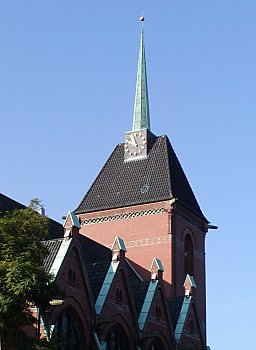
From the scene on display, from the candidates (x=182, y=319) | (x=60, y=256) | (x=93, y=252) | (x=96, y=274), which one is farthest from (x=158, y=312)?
(x=60, y=256)

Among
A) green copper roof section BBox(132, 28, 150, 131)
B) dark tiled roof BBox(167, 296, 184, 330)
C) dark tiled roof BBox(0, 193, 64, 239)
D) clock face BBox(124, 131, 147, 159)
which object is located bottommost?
dark tiled roof BBox(167, 296, 184, 330)

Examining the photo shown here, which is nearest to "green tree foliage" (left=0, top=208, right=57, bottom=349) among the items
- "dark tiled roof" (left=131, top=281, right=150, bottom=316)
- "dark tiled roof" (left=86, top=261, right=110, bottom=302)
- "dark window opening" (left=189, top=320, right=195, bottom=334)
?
"dark tiled roof" (left=86, top=261, right=110, bottom=302)

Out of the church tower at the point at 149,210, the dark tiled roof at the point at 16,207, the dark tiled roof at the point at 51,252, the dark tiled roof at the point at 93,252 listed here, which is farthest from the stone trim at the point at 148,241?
the dark tiled roof at the point at 51,252

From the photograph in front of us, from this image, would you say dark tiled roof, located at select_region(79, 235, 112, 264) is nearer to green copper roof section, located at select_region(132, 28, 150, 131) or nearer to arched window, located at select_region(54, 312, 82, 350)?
arched window, located at select_region(54, 312, 82, 350)

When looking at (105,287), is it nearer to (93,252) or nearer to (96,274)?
(96,274)

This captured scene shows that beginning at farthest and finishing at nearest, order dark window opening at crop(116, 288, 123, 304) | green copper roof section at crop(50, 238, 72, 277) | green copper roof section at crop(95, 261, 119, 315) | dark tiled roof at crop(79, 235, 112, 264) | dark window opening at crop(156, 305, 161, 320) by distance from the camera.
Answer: dark tiled roof at crop(79, 235, 112, 264) < dark window opening at crop(156, 305, 161, 320) < dark window opening at crop(116, 288, 123, 304) < green copper roof section at crop(95, 261, 119, 315) < green copper roof section at crop(50, 238, 72, 277)

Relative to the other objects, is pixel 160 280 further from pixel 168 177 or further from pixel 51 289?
pixel 51 289

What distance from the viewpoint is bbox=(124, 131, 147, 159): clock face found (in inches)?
2324

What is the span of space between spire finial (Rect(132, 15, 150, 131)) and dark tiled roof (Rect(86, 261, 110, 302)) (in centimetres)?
1899

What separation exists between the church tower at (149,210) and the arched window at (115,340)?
A: 9643 millimetres

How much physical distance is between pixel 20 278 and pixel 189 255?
3177cm

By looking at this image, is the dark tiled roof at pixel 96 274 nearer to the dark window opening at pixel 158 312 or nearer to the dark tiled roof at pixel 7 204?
the dark window opening at pixel 158 312

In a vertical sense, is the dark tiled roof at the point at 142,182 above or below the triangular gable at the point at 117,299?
above

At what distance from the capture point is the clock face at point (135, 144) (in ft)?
194
